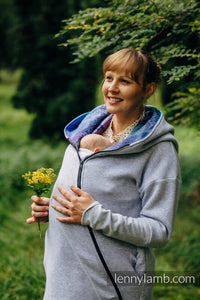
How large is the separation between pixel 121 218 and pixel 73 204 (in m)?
0.23

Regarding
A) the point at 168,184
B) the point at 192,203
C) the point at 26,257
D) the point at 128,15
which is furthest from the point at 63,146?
the point at 168,184

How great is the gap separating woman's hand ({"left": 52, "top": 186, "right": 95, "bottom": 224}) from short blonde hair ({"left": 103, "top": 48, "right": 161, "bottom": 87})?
24.2 inches

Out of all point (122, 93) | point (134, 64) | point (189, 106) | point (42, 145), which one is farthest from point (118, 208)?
point (42, 145)

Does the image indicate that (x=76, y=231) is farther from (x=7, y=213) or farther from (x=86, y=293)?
(x=7, y=213)

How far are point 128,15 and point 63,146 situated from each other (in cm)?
576

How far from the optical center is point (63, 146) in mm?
7684

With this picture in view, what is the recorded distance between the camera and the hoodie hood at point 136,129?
1576 mm

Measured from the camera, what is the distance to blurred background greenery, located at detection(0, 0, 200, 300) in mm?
3574

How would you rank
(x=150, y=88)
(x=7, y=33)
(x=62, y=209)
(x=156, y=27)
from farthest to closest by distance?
(x=7, y=33)
(x=156, y=27)
(x=150, y=88)
(x=62, y=209)

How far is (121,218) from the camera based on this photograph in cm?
152

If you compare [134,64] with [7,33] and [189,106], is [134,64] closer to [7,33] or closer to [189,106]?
[189,106]

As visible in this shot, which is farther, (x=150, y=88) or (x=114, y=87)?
(x=150, y=88)

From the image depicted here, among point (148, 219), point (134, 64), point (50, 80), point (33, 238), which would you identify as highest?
point (134, 64)

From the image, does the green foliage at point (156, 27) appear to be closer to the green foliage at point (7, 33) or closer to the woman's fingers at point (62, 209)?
the woman's fingers at point (62, 209)
